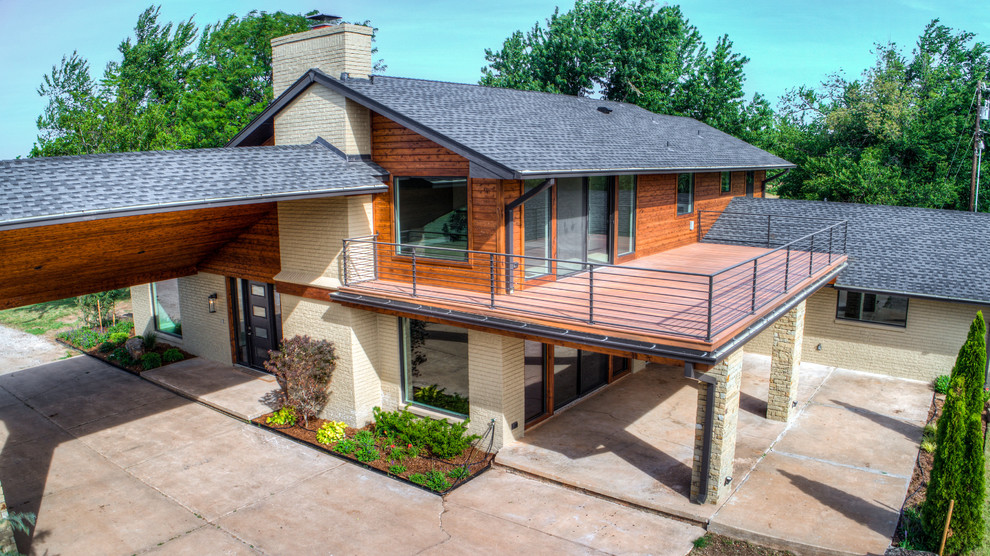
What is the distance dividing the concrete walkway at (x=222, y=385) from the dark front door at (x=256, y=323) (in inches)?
17.1

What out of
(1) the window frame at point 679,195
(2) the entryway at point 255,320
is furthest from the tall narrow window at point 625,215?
(2) the entryway at point 255,320

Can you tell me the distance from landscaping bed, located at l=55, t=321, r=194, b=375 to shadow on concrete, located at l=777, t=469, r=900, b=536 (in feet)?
50.9

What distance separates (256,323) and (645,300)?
10.7 meters

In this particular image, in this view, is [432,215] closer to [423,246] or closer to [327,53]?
[423,246]

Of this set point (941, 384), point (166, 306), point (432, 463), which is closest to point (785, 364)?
point (941, 384)

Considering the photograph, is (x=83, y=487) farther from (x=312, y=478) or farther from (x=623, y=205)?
(x=623, y=205)

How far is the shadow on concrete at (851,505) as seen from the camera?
9.65 m

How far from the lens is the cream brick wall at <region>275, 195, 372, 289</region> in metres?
13.0

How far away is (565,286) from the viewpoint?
1268cm

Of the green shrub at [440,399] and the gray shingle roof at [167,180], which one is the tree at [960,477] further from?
the gray shingle roof at [167,180]

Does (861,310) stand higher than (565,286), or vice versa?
(565,286)

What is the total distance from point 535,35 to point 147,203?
3450 cm

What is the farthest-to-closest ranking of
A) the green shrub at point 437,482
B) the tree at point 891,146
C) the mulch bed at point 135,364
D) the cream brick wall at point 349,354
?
the tree at point 891,146 < the mulch bed at point 135,364 < the cream brick wall at point 349,354 < the green shrub at point 437,482

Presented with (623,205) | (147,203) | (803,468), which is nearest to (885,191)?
(623,205)
